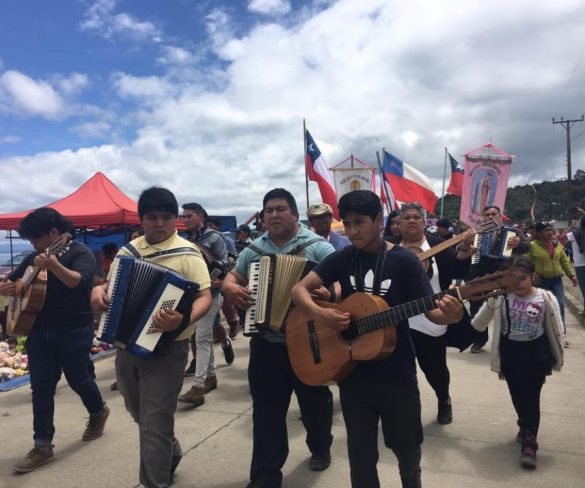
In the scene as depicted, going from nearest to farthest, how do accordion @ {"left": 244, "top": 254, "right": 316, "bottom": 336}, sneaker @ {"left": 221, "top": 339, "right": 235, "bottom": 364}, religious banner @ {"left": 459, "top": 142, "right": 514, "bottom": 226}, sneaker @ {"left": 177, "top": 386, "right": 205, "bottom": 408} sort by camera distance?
1. accordion @ {"left": 244, "top": 254, "right": 316, "bottom": 336}
2. sneaker @ {"left": 177, "top": 386, "right": 205, "bottom": 408}
3. sneaker @ {"left": 221, "top": 339, "right": 235, "bottom": 364}
4. religious banner @ {"left": 459, "top": 142, "right": 514, "bottom": 226}

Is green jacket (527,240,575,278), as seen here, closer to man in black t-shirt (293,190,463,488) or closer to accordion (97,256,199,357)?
man in black t-shirt (293,190,463,488)

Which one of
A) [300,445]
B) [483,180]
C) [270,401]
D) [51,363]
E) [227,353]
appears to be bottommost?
[227,353]

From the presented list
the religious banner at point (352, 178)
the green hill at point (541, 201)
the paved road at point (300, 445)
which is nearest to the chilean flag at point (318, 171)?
the religious banner at point (352, 178)

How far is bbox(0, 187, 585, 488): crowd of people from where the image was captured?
246cm

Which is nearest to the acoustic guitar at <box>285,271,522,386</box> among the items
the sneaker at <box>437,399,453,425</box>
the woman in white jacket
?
the woman in white jacket

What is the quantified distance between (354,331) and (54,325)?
8.57 feet

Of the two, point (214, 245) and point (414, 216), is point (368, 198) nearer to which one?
point (414, 216)

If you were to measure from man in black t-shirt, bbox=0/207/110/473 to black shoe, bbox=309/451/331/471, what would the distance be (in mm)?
1987

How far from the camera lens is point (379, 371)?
7.95ft

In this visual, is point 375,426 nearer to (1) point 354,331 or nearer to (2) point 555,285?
(1) point 354,331

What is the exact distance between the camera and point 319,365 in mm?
2727

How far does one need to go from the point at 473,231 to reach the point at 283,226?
1.67 m

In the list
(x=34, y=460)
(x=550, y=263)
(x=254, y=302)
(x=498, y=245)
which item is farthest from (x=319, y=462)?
(x=550, y=263)

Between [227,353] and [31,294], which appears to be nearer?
[31,294]
